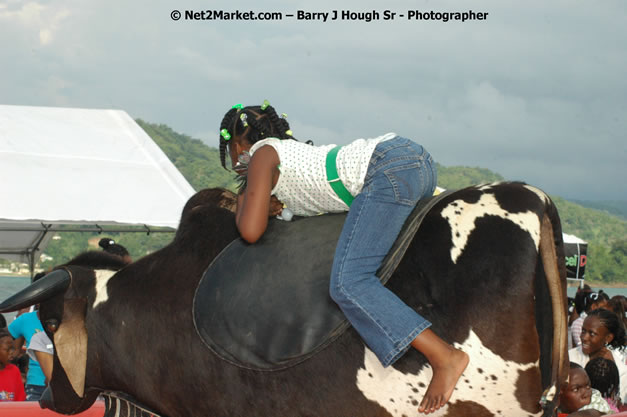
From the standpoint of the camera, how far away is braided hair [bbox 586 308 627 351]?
16.7 feet

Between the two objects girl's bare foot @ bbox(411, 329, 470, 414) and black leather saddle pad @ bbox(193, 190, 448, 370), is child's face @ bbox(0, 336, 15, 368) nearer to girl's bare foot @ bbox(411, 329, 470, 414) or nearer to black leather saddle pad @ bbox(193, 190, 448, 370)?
black leather saddle pad @ bbox(193, 190, 448, 370)

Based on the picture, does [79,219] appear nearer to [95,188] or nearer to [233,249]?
[95,188]

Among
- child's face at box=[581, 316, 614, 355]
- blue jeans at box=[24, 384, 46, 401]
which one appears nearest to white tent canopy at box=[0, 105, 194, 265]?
blue jeans at box=[24, 384, 46, 401]

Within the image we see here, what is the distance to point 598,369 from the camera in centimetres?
464

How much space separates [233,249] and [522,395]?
1160 mm

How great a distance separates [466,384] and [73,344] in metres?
1.69

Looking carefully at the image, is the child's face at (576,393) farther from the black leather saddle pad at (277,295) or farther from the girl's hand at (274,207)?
the girl's hand at (274,207)

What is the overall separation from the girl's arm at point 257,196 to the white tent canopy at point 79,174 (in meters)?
5.46

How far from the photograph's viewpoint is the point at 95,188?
25.0ft

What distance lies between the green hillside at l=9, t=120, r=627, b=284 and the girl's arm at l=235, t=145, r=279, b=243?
814 millimetres

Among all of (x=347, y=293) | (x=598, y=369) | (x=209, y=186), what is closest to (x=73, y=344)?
(x=347, y=293)

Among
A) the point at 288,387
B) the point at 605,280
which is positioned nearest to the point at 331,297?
the point at 288,387

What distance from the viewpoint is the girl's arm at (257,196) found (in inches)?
89.3

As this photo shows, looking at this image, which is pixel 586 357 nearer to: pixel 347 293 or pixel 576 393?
pixel 576 393
